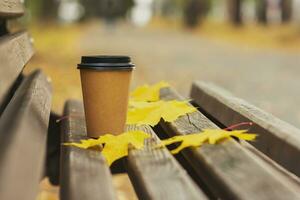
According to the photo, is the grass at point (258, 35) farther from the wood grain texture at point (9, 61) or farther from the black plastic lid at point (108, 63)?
the black plastic lid at point (108, 63)

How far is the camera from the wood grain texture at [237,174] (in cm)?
123

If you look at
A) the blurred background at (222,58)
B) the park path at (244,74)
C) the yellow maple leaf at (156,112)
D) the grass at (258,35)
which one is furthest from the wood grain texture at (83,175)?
the grass at (258,35)

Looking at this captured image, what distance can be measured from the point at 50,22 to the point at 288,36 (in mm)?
14805

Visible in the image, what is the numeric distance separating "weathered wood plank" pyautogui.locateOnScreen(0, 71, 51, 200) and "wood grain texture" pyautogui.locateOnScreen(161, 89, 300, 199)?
37 cm

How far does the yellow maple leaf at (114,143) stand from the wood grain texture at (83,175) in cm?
3

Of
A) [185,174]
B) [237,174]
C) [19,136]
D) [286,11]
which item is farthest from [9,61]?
[286,11]

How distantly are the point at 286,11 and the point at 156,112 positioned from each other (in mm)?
21727

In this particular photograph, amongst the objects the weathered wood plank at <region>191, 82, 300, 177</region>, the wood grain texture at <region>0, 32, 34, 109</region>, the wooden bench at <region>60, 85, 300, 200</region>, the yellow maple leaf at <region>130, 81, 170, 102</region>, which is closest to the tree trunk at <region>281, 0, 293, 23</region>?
the yellow maple leaf at <region>130, 81, 170, 102</region>

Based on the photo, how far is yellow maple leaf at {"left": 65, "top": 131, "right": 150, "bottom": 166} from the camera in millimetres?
1628

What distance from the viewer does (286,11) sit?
23062 millimetres

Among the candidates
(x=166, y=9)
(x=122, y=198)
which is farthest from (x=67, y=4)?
(x=122, y=198)

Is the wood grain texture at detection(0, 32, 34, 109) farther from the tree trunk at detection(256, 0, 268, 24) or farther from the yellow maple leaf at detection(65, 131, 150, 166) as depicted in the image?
the tree trunk at detection(256, 0, 268, 24)

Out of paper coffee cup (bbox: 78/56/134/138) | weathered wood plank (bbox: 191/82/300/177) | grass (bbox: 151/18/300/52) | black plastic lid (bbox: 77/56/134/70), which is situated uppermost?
black plastic lid (bbox: 77/56/134/70)

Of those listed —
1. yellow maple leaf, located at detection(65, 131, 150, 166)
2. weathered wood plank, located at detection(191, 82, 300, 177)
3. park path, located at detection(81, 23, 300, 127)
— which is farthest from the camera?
park path, located at detection(81, 23, 300, 127)
